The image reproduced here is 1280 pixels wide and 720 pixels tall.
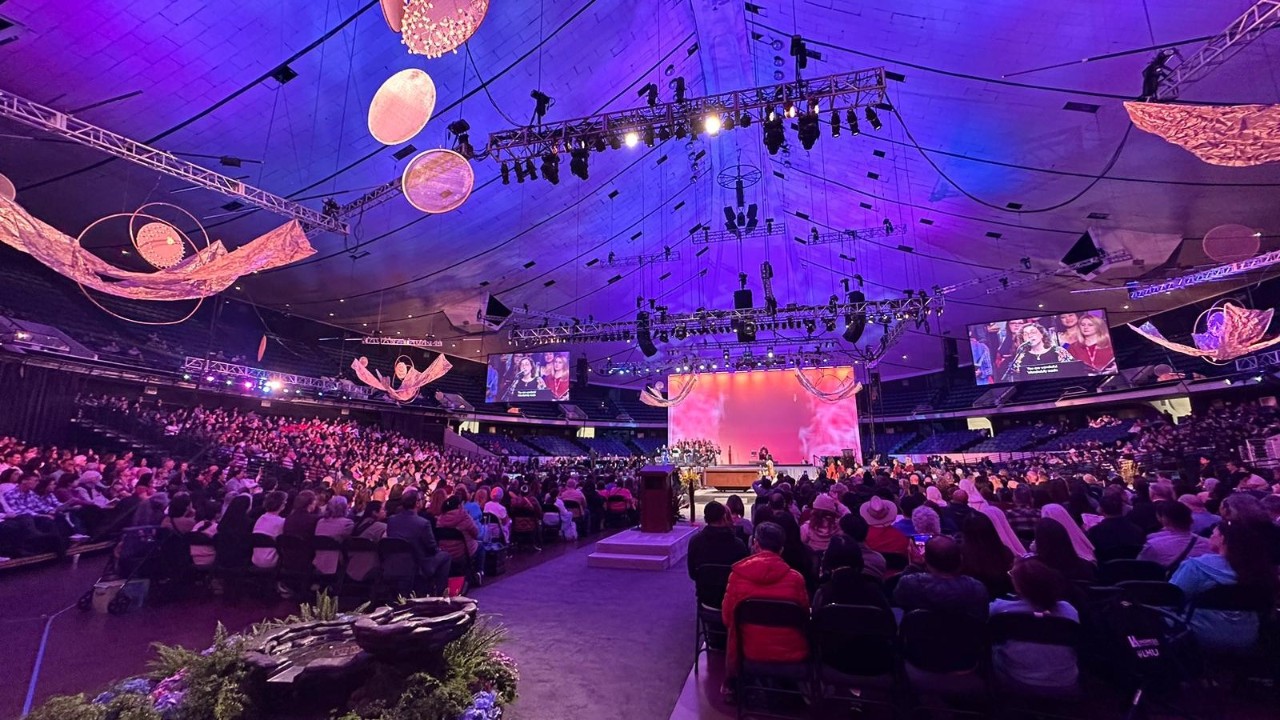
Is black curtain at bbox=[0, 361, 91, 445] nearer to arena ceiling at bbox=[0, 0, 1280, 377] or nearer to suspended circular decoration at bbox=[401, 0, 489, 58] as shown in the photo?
arena ceiling at bbox=[0, 0, 1280, 377]

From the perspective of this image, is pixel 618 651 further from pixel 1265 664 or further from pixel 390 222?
pixel 390 222

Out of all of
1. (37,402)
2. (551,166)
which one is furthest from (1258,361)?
(37,402)

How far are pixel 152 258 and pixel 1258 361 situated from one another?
24498 millimetres

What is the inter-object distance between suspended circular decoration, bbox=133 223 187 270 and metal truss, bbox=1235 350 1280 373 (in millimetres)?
23280

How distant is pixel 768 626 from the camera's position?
284cm

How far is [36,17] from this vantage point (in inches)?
246

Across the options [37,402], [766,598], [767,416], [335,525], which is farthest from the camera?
[767,416]

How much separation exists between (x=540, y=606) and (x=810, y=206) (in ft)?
44.0

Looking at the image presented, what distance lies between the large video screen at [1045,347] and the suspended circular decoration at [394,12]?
16.9 metres

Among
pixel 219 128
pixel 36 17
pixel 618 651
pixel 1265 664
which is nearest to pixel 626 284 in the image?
pixel 219 128

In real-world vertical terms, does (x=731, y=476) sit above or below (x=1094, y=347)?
below

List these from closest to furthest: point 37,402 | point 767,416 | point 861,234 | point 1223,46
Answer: point 1223,46 < point 37,402 < point 861,234 < point 767,416

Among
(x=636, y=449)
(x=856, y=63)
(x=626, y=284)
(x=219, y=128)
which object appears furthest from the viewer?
(x=636, y=449)

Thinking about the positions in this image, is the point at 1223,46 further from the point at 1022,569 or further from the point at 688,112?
the point at 1022,569
